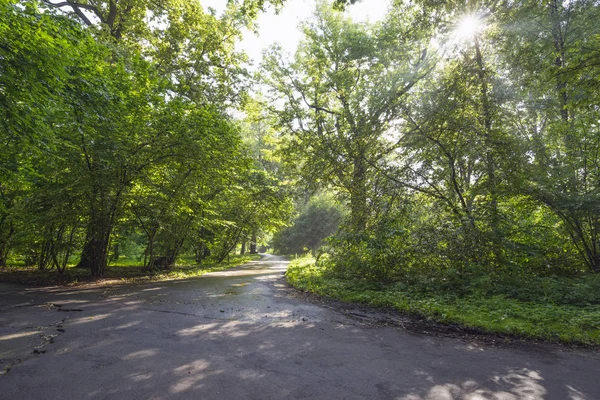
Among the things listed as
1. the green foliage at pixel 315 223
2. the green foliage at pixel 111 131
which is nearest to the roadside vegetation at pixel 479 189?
the green foliage at pixel 111 131

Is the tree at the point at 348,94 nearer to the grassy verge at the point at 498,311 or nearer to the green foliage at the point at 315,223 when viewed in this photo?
the grassy verge at the point at 498,311

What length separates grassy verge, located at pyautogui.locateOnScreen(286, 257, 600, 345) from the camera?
545cm

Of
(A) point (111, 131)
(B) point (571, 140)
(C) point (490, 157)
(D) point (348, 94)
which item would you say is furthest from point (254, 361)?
(D) point (348, 94)

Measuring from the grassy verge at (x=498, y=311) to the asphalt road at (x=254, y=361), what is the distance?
62 cm

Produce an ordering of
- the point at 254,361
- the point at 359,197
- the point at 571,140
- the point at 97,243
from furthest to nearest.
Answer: the point at 359,197
the point at 97,243
the point at 571,140
the point at 254,361

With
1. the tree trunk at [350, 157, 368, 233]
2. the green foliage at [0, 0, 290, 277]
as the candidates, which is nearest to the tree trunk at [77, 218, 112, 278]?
the green foliage at [0, 0, 290, 277]

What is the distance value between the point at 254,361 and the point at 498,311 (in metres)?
5.20

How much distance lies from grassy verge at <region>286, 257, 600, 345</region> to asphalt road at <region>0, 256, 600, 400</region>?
0.62 metres

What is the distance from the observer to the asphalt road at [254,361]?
344 cm

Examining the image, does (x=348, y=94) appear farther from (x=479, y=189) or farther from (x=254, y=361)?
(x=254, y=361)

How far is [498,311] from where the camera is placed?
21.4ft

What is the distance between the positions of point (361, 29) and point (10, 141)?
67.6 ft

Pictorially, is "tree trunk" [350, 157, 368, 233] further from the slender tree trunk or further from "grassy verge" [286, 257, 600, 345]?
the slender tree trunk

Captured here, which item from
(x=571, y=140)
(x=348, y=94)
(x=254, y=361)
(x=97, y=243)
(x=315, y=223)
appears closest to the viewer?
(x=254, y=361)
